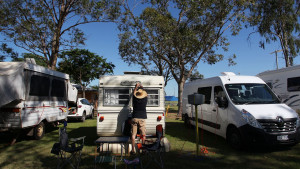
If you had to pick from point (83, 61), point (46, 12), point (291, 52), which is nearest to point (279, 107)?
point (46, 12)

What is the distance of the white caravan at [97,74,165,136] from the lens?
261 inches

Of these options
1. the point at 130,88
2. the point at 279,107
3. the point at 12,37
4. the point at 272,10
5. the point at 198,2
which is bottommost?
the point at 279,107

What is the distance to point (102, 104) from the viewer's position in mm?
6855

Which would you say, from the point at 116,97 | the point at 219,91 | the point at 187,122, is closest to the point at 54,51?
the point at 116,97

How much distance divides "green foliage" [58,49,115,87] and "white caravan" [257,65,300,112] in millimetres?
19027

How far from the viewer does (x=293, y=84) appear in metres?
10.4

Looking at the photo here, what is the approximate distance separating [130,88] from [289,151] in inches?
196

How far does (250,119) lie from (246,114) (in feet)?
0.58

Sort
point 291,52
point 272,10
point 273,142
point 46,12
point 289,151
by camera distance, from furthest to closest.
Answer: point 291,52 → point 272,10 → point 46,12 → point 289,151 → point 273,142

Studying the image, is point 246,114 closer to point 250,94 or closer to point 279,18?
point 250,94

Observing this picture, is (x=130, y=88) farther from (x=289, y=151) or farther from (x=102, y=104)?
(x=289, y=151)

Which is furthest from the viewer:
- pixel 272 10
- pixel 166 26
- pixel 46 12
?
pixel 272 10

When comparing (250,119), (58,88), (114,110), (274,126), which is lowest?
(274,126)

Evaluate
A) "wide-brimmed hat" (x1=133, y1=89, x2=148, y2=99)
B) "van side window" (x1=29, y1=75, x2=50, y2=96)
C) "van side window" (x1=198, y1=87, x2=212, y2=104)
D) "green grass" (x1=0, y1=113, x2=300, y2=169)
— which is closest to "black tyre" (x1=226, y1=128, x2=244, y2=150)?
"green grass" (x1=0, y1=113, x2=300, y2=169)
